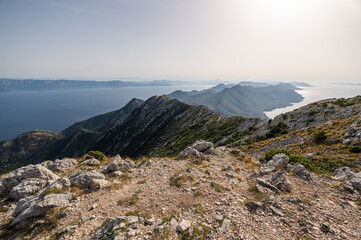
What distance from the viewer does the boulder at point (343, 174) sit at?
1412cm

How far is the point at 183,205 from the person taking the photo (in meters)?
10.1

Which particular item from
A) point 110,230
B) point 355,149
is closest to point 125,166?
point 110,230

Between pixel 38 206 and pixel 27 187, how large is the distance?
5763 mm

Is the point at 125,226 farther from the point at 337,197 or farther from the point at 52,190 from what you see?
the point at 337,197

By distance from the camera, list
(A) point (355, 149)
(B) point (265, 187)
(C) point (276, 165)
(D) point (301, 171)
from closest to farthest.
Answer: (B) point (265, 187)
(D) point (301, 171)
(C) point (276, 165)
(A) point (355, 149)

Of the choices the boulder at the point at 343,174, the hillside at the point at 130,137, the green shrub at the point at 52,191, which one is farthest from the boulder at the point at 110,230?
the hillside at the point at 130,137

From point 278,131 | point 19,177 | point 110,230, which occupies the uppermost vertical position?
point 110,230

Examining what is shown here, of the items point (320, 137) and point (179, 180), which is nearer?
point (179, 180)

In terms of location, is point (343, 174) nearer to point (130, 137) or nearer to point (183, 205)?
point (183, 205)

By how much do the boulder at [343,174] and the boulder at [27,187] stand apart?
2861 centimetres

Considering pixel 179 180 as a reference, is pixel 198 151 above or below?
below

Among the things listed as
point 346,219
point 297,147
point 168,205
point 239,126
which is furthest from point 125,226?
point 239,126

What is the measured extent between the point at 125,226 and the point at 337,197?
15.8 m

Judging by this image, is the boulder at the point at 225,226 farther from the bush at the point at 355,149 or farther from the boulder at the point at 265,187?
the bush at the point at 355,149
